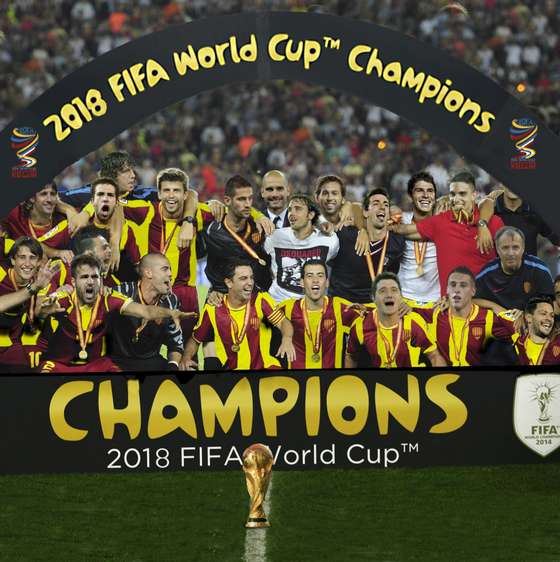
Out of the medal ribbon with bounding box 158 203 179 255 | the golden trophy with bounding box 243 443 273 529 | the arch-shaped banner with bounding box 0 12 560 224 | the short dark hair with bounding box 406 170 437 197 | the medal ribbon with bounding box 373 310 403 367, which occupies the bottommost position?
the golden trophy with bounding box 243 443 273 529

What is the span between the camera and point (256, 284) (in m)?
9.23

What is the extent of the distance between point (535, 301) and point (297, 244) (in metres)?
1.45

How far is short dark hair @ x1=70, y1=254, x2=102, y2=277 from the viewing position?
8.96 metres

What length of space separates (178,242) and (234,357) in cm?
76

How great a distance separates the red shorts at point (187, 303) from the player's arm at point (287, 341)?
0.52 m

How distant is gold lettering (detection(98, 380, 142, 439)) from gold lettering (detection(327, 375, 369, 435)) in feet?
3.73

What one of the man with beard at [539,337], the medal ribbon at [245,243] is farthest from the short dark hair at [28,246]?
the man with beard at [539,337]

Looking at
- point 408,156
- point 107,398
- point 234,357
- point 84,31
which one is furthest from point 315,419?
point 84,31

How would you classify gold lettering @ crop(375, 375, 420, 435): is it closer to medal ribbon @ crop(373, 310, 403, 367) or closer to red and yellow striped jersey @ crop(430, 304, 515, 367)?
medal ribbon @ crop(373, 310, 403, 367)

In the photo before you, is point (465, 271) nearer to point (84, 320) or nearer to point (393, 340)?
point (393, 340)

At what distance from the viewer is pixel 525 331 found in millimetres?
9156

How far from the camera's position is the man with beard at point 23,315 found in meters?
8.99

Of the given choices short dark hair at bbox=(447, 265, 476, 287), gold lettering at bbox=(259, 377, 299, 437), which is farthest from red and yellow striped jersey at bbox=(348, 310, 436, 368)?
gold lettering at bbox=(259, 377, 299, 437)

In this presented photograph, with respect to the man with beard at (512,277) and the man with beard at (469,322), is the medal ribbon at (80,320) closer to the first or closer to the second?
the man with beard at (469,322)
